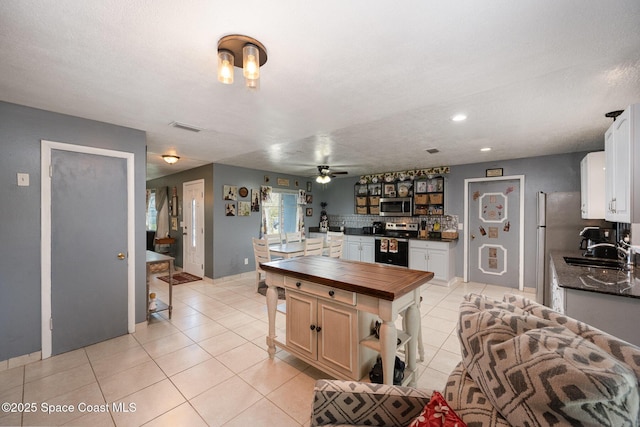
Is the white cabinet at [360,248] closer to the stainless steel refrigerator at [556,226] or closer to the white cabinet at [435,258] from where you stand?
the white cabinet at [435,258]

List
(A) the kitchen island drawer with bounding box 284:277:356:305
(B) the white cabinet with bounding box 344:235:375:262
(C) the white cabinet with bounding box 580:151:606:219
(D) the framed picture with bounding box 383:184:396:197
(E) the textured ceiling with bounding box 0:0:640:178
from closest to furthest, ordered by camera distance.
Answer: (E) the textured ceiling with bounding box 0:0:640:178, (A) the kitchen island drawer with bounding box 284:277:356:305, (C) the white cabinet with bounding box 580:151:606:219, (B) the white cabinet with bounding box 344:235:375:262, (D) the framed picture with bounding box 383:184:396:197

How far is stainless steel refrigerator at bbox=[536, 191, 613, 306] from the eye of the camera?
3344mm

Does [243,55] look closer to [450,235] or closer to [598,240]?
[598,240]

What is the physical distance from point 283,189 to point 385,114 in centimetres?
403

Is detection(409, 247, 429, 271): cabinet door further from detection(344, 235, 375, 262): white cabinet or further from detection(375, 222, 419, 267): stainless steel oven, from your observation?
detection(344, 235, 375, 262): white cabinet

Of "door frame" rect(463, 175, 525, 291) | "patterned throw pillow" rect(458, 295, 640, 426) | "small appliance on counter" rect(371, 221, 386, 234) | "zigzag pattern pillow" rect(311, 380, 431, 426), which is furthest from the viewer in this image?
"small appliance on counter" rect(371, 221, 386, 234)

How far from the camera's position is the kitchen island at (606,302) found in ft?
5.53

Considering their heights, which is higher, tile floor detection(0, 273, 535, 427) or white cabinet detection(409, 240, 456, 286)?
white cabinet detection(409, 240, 456, 286)

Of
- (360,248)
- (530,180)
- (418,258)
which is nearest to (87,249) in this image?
(360,248)

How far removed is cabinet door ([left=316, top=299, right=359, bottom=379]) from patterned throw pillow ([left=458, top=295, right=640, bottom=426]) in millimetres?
1020

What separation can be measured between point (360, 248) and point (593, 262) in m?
3.75

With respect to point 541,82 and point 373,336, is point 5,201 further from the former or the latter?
point 541,82

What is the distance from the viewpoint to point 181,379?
2.14 meters

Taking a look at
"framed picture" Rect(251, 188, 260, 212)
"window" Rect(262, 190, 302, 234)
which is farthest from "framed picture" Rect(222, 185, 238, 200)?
"window" Rect(262, 190, 302, 234)
